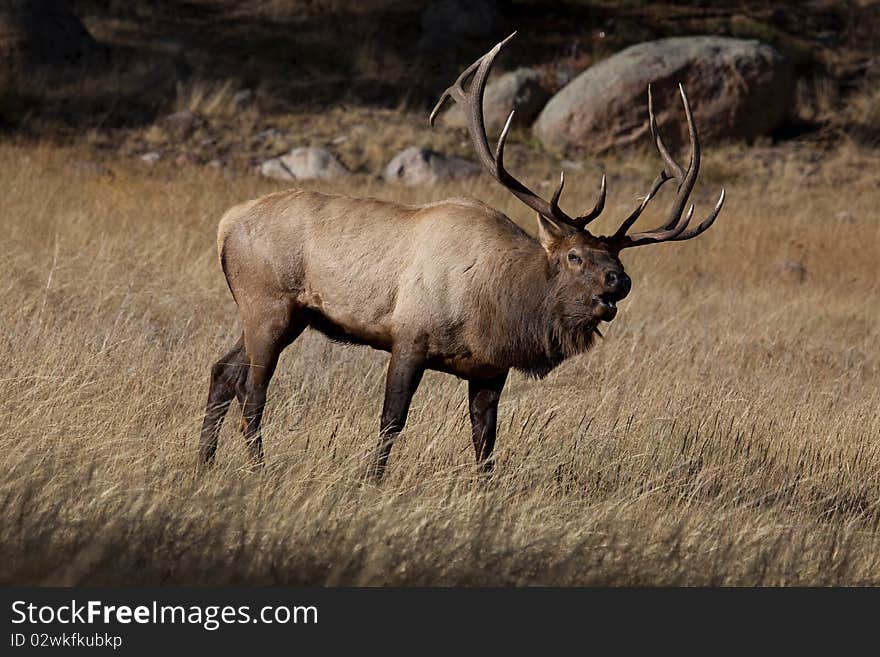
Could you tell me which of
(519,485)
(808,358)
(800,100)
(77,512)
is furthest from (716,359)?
(800,100)

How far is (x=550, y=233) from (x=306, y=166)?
11.6 metres

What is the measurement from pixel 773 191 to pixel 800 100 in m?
4.83

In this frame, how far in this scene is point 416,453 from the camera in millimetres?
6570

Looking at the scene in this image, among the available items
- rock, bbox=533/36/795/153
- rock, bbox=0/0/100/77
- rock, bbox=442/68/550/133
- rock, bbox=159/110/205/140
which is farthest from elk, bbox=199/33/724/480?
rock, bbox=0/0/100/77

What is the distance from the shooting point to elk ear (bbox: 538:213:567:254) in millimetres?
6281

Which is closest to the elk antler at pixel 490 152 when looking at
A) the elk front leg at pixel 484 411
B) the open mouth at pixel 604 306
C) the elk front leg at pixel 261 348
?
the open mouth at pixel 604 306

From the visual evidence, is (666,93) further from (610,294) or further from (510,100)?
(610,294)

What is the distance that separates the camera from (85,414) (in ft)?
20.7

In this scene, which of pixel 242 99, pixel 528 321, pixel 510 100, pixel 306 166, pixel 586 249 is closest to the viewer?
pixel 586 249

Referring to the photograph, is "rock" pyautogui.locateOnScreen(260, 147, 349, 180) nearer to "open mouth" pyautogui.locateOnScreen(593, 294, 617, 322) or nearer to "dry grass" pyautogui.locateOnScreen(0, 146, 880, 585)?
"dry grass" pyautogui.locateOnScreen(0, 146, 880, 585)

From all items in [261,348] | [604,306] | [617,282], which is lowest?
[261,348]

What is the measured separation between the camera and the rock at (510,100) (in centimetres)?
2022

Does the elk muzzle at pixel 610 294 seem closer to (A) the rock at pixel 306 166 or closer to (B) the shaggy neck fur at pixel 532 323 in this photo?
(B) the shaggy neck fur at pixel 532 323

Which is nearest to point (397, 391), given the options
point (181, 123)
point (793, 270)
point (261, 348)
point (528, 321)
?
point (528, 321)
